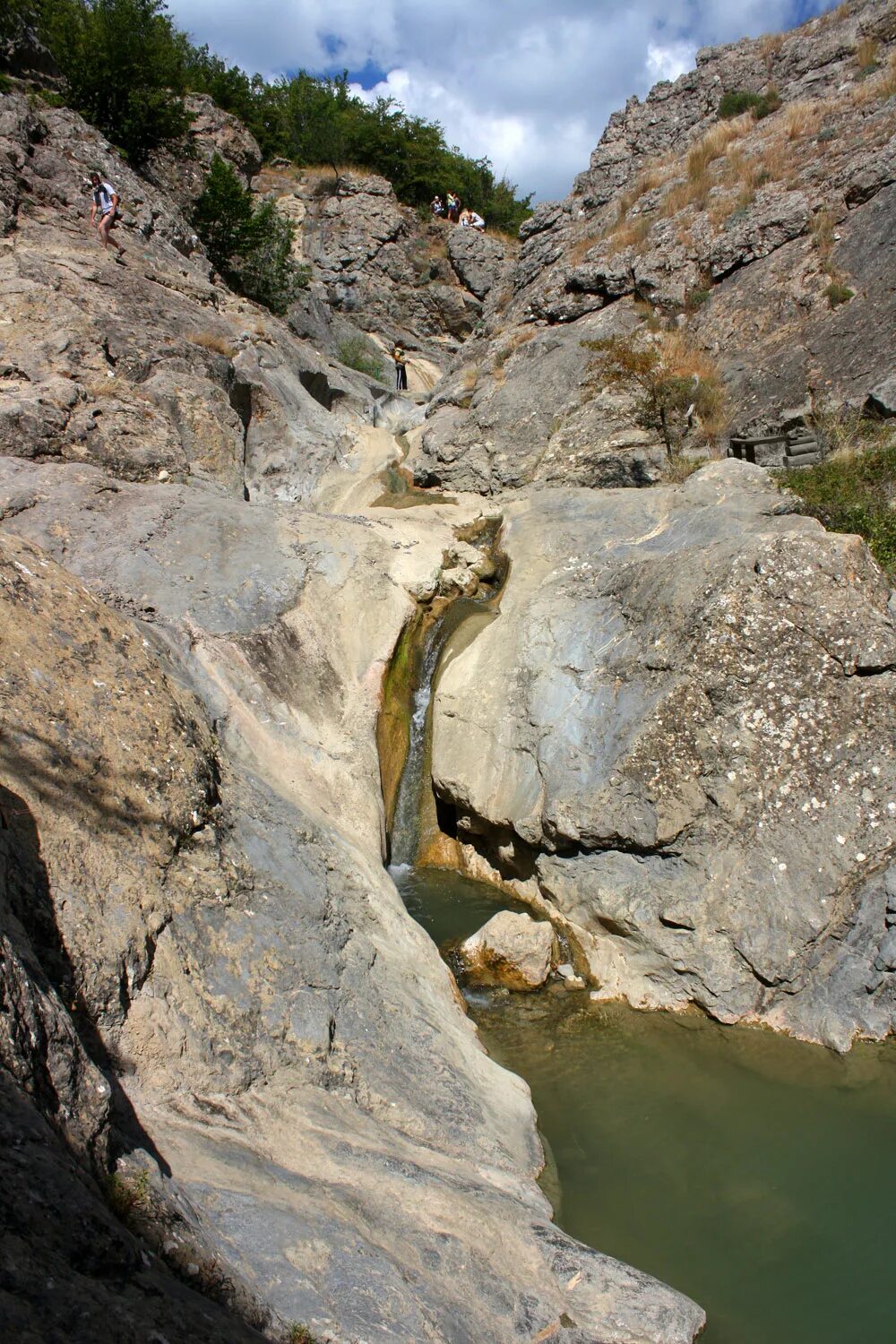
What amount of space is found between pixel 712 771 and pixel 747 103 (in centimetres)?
2017

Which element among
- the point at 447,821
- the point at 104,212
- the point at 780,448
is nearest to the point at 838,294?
the point at 780,448

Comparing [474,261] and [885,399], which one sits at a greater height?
[474,261]

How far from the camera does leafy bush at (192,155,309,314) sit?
19.3 meters

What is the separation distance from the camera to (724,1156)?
5621 mm

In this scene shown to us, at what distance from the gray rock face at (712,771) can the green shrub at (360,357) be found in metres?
15.7

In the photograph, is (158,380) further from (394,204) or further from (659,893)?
(394,204)

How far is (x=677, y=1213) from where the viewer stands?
5.21m

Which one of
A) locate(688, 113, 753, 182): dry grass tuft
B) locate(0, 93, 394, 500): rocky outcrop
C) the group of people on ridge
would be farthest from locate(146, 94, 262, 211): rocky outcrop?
locate(688, 113, 753, 182): dry grass tuft

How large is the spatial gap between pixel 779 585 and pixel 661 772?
2076 mm

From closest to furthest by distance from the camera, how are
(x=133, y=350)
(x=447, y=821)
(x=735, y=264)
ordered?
(x=447, y=821), (x=133, y=350), (x=735, y=264)

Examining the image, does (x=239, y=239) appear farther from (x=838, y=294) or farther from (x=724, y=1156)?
(x=724, y=1156)

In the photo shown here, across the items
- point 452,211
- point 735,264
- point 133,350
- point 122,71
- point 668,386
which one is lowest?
point 133,350

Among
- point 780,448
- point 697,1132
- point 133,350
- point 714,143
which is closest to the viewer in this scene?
point 697,1132

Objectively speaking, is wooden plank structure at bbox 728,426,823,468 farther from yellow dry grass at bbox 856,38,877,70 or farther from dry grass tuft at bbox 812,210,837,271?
yellow dry grass at bbox 856,38,877,70
